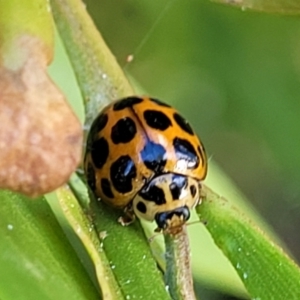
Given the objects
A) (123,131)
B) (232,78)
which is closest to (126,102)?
(123,131)

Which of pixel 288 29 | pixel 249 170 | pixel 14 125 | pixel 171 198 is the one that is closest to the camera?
pixel 14 125

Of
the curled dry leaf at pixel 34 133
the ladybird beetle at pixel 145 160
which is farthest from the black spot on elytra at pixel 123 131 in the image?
the curled dry leaf at pixel 34 133

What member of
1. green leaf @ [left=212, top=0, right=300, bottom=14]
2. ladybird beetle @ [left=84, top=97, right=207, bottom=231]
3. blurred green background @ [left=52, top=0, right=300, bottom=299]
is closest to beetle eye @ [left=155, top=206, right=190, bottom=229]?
ladybird beetle @ [left=84, top=97, right=207, bottom=231]

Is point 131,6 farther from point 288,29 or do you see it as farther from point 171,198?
point 171,198

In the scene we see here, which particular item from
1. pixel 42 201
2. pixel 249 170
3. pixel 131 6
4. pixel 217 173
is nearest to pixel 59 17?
pixel 42 201

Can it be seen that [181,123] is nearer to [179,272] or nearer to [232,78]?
[179,272]

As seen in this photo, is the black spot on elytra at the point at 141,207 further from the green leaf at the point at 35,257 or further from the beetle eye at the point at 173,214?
the green leaf at the point at 35,257
